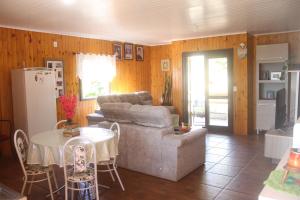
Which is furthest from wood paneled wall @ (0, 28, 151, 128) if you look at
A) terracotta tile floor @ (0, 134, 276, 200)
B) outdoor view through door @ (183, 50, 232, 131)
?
outdoor view through door @ (183, 50, 232, 131)

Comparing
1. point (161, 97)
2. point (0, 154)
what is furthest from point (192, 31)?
point (0, 154)

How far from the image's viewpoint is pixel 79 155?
278cm

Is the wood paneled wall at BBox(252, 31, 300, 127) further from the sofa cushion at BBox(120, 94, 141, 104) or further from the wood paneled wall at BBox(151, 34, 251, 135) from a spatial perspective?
the sofa cushion at BBox(120, 94, 141, 104)

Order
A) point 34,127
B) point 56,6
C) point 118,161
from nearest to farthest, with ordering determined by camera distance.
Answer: point 56,6
point 118,161
point 34,127

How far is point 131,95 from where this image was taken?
7.04m

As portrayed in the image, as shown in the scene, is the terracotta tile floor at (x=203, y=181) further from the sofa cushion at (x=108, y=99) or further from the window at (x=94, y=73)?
the window at (x=94, y=73)

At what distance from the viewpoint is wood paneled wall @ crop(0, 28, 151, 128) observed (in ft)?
16.4

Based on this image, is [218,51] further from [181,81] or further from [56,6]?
[56,6]

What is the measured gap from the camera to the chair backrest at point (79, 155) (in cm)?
275

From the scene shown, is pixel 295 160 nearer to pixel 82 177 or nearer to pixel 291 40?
pixel 82 177

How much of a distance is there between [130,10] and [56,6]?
A: 1072 mm

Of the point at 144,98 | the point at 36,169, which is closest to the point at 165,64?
the point at 144,98

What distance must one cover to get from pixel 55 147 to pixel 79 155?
29cm

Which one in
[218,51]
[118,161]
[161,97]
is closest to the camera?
[118,161]
